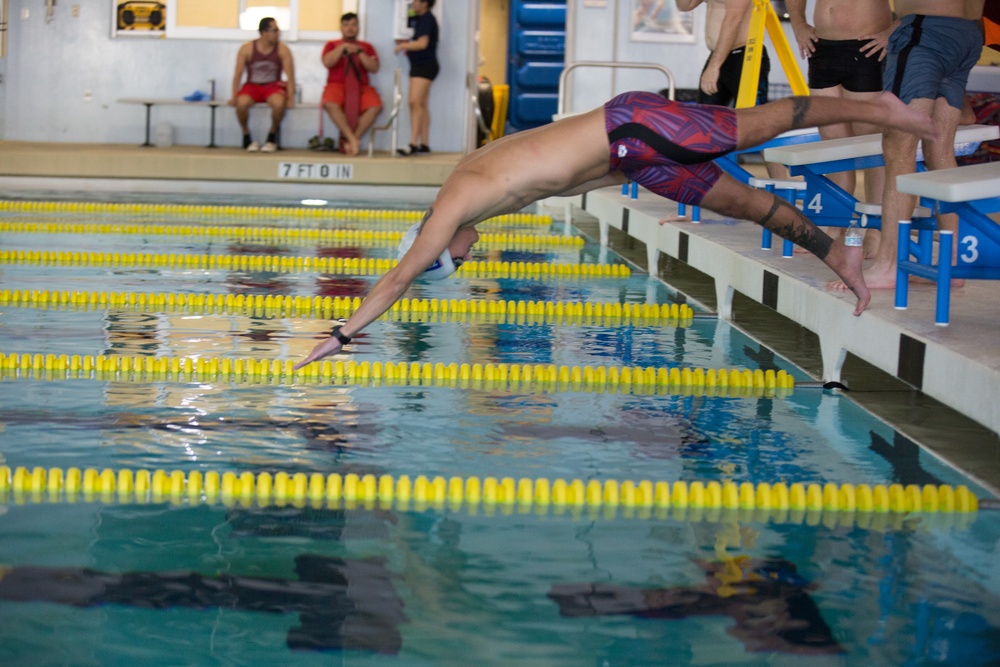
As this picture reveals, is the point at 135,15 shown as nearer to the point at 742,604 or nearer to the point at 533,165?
the point at 533,165

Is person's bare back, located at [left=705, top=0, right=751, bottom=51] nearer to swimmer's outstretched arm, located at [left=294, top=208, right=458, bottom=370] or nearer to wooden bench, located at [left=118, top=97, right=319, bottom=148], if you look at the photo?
swimmer's outstretched arm, located at [left=294, top=208, right=458, bottom=370]

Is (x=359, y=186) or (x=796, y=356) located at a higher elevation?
(x=359, y=186)

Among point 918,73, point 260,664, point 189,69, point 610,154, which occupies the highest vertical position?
point 189,69

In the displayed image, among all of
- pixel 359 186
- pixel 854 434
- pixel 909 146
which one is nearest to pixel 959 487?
pixel 854 434

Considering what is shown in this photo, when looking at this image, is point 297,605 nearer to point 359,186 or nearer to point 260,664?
point 260,664

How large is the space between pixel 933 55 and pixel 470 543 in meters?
2.73

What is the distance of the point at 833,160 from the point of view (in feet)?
18.3

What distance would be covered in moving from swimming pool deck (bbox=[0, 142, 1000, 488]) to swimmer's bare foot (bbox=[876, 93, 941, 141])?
0.62 metres

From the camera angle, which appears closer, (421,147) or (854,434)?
(854,434)

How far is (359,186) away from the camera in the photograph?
42.3 ft

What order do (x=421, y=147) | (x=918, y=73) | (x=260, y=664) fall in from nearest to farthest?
(x=260, y=664) < (x=918, y=73) < (x=421, y=147)

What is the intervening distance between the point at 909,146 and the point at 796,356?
1.12 m

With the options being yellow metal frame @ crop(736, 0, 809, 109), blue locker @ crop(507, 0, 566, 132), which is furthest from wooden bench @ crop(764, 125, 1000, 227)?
blue locker @ crop(507, 0, 566, 132)

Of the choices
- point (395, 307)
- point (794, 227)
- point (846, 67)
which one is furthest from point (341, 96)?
point (794, 227)
